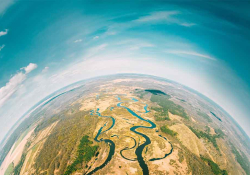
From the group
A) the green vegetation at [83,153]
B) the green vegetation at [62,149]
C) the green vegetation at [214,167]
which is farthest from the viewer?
the green vegetation at [62,149]

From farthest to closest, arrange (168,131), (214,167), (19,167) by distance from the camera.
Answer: (168,131) < (19,167) < (214,167)

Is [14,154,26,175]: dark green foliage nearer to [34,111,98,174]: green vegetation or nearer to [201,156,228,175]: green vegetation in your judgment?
[34,111,98,174]: green vegetation

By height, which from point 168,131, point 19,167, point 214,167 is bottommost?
point 19,167

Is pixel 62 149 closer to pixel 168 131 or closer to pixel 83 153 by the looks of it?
pixel 83 153

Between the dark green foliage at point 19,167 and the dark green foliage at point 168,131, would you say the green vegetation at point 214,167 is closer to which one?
the dark green foliage at point 168,131

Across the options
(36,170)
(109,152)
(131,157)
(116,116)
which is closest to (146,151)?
(131,157)

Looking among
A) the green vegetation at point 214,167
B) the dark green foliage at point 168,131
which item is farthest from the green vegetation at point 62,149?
the green vegetation at point 214,167

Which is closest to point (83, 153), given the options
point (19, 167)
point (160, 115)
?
point (19, 167)

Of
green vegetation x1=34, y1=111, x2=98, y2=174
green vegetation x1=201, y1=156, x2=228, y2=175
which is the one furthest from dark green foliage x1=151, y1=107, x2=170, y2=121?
green vegetation x1=34, y1=111, x2=98, y2=174

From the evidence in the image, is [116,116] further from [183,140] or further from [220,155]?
[220,155]
